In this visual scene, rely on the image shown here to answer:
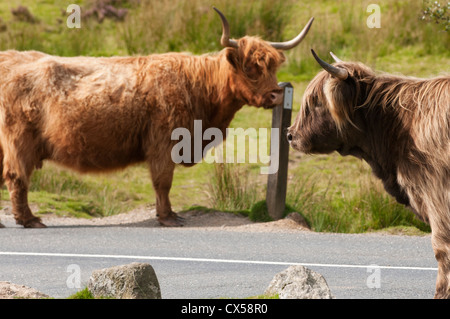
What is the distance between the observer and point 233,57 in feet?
30.4

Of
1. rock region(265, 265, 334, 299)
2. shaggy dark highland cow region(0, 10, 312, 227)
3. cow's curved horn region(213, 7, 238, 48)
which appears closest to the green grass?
shaggy dark highland cow region(0, 10, 312, 227)

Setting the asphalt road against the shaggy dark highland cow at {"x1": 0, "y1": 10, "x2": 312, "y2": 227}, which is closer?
the asphalt road

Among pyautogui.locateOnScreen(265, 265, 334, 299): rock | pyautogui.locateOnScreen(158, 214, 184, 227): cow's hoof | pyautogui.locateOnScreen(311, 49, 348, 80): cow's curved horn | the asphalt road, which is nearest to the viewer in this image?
pyautogui.locateOnScreen(265, 265, 334, 299): rock

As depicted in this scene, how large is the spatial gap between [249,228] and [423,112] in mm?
4030

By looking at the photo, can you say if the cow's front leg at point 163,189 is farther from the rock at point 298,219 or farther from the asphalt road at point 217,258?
the rock at point 298,219

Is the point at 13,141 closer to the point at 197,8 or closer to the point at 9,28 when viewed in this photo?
the point at 197,8

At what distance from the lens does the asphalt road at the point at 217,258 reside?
5961 millimetres

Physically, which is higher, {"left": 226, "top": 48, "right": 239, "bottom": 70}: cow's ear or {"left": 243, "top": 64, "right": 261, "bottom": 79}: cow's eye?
{"left": 226, "top": 48, "right": 239, "bottom": 70}: cow's ear

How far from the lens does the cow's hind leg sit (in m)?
8.84

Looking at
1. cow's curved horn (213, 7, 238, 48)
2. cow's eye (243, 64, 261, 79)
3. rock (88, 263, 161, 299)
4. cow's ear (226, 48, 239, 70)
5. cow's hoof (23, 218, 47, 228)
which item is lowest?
cow's hoof (23, 218, 47, 228)

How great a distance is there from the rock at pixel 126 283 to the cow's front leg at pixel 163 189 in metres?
4.22

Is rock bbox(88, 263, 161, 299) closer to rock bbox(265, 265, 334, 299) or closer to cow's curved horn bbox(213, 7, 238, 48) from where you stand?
rock bbox(265, 265, 334, 299)

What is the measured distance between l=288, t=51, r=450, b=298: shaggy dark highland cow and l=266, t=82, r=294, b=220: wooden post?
385 cm

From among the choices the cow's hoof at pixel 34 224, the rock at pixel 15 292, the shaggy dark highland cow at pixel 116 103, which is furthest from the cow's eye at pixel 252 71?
the rock at pixel 15 292
